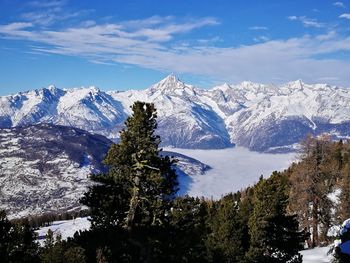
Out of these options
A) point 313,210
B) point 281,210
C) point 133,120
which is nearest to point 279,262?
point 281,210

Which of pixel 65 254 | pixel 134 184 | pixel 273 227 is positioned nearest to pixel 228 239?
pixel 273 227

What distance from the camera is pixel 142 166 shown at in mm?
21578

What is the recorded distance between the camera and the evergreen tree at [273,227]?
120 feet

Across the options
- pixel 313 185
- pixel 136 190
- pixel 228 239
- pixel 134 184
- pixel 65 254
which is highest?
pixel 134 184

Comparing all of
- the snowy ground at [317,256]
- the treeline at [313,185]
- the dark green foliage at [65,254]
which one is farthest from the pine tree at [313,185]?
the dark green foliage at [65,254]

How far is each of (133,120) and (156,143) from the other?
5.52ft

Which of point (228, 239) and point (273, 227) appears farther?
point (228, 239)

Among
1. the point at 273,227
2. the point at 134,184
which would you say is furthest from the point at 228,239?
the point at 134,184

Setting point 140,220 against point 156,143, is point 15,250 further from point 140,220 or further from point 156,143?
point 156,143

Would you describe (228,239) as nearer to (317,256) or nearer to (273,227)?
(273,227)

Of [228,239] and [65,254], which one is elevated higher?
[65,254]

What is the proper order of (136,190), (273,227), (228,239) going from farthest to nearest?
(228,239) → (273,227) → (136,190)

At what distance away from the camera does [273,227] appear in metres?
37.4

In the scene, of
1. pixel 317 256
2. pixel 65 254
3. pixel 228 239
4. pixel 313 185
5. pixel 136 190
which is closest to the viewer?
pixel 65 254
